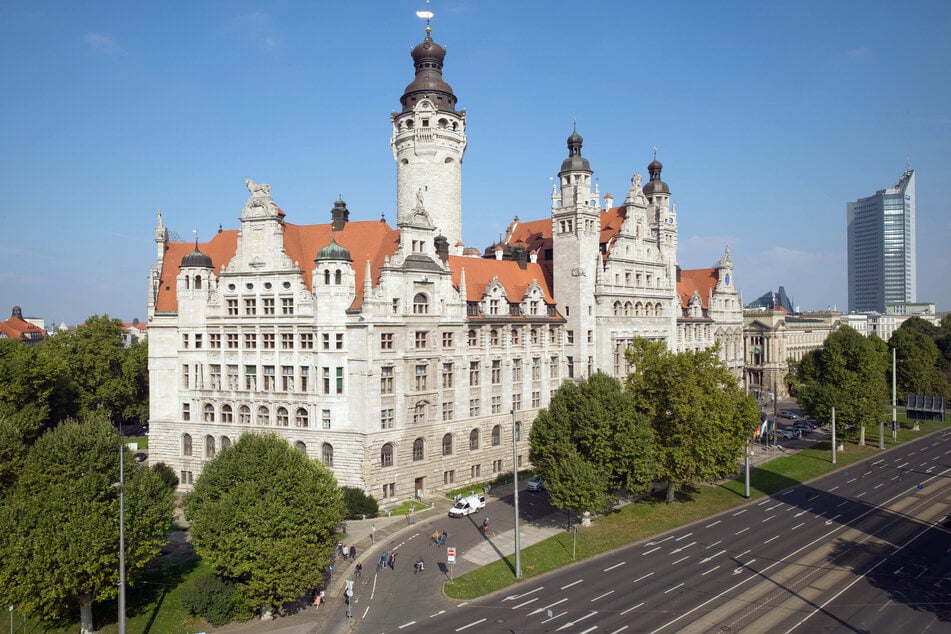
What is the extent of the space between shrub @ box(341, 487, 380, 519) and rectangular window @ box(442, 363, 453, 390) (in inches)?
638

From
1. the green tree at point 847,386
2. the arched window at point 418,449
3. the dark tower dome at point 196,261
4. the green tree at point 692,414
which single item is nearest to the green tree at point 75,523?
the arched window at point 418,449

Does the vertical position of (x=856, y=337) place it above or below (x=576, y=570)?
above

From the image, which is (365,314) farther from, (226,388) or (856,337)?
(856,337)

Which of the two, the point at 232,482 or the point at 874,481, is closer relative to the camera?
the point at 232,482

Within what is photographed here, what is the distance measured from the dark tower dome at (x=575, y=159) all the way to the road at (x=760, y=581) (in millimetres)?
48050

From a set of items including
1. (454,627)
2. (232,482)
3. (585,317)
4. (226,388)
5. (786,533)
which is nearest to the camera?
(454,627)

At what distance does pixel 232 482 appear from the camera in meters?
46.4

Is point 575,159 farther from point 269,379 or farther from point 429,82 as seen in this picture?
point 269,379

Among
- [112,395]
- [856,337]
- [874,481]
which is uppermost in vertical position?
[856,337]

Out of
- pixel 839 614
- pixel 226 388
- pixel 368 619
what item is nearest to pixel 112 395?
pixel 226 388

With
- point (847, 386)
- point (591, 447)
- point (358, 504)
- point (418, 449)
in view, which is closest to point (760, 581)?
point (591, 447)

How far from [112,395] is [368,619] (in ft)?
248

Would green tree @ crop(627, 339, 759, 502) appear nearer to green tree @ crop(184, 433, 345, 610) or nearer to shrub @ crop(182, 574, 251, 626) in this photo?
green tree @ crop(184, 433, 345, 610)

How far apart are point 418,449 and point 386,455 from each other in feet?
14.6
